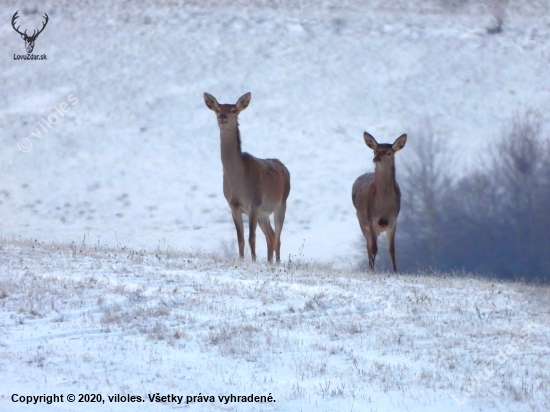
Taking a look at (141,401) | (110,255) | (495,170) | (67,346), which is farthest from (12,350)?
(495,170)

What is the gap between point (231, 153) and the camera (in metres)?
15.4

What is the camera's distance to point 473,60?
138 feet

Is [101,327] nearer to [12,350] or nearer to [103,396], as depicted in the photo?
[12,350]

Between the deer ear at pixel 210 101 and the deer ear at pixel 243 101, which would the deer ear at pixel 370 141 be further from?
the deer ear at pixel 210 101

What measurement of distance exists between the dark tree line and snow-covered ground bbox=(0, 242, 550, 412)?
23.7 metres

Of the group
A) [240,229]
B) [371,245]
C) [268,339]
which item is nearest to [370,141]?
[371,245]

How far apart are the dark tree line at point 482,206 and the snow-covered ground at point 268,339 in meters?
23.7

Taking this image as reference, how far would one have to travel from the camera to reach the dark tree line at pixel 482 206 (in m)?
35.5

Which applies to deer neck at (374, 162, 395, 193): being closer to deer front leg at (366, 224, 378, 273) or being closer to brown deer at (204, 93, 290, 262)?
deer front leg at (366, 224, 378, 273)

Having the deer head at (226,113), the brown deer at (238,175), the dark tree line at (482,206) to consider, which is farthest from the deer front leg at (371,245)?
the dark tree line at (482,206)

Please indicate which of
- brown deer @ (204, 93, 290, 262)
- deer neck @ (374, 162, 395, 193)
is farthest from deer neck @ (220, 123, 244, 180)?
deer neck @ (374, 162, 395, 193)

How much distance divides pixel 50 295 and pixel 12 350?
2.09 m

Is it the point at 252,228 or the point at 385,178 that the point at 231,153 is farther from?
the point at 385,178

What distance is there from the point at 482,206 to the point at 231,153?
2400cm
